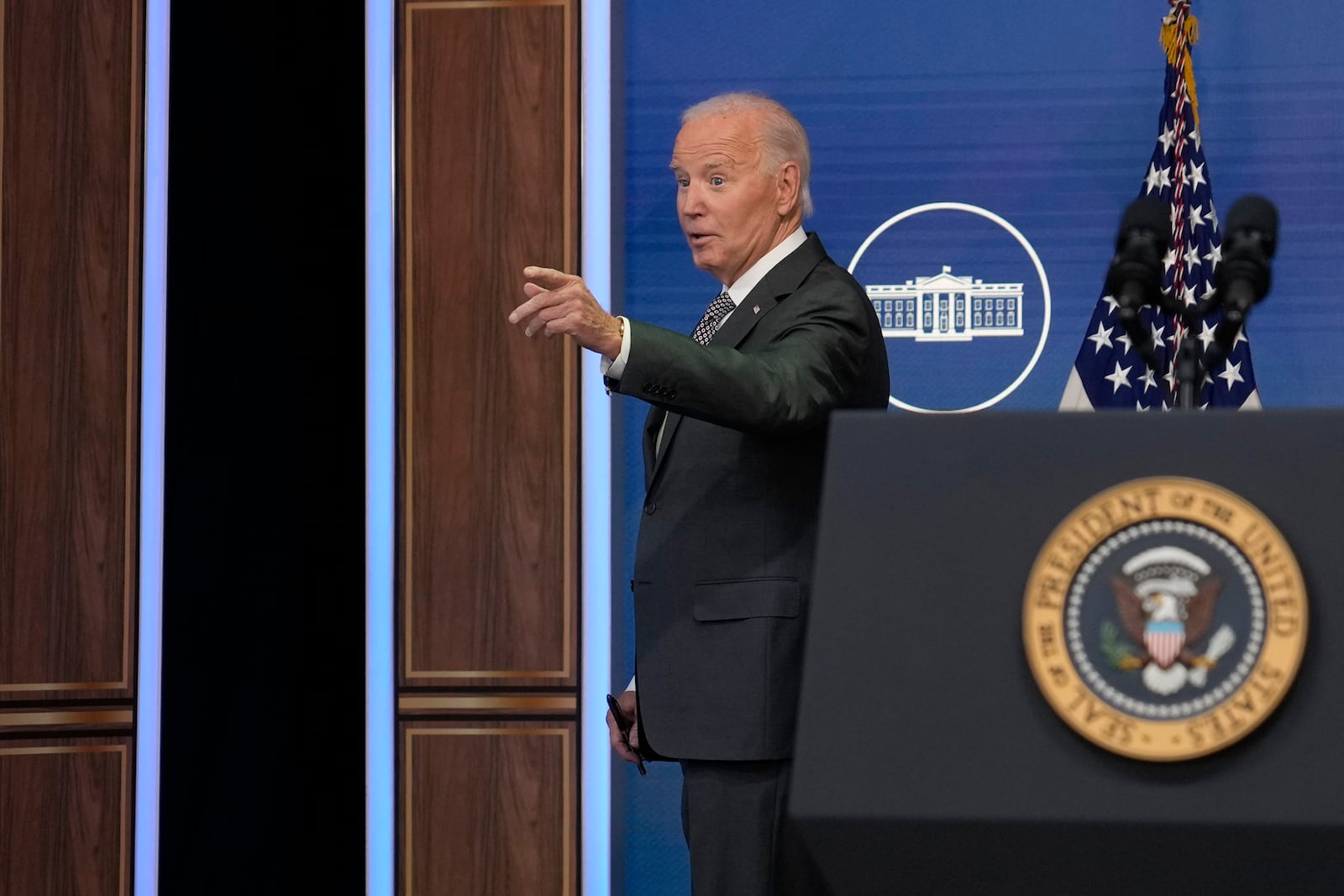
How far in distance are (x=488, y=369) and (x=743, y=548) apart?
5.94 ft

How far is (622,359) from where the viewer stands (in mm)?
1802

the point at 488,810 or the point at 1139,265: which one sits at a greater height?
the point at 1139,265

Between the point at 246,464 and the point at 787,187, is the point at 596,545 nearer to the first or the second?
the point at 246,464

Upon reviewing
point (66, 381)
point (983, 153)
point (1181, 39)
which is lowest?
point (66, 381)

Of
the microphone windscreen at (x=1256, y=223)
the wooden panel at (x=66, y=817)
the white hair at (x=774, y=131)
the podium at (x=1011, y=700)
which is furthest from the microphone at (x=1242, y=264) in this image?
the wooden panel at (x=66, y=817)

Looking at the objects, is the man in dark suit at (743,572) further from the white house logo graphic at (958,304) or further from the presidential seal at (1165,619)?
the white house logo graphic at (958,304)

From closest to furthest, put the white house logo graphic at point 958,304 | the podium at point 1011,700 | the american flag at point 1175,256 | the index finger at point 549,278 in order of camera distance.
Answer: the podium at point 1011,700 < the index finger at point 549,278 < the american flag at point 1175,256 < the white house logo graphic at point 958,304

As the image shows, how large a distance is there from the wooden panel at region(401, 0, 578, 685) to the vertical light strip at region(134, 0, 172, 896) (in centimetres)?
57

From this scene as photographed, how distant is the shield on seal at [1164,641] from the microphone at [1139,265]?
0.45 metres

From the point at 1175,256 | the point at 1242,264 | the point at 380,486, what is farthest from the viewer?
the point at 380,486

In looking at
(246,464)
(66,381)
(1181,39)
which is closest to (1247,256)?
(1181,39)

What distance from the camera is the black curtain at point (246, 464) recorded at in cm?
361

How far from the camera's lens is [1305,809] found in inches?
48.8

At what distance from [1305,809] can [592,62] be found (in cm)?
299
